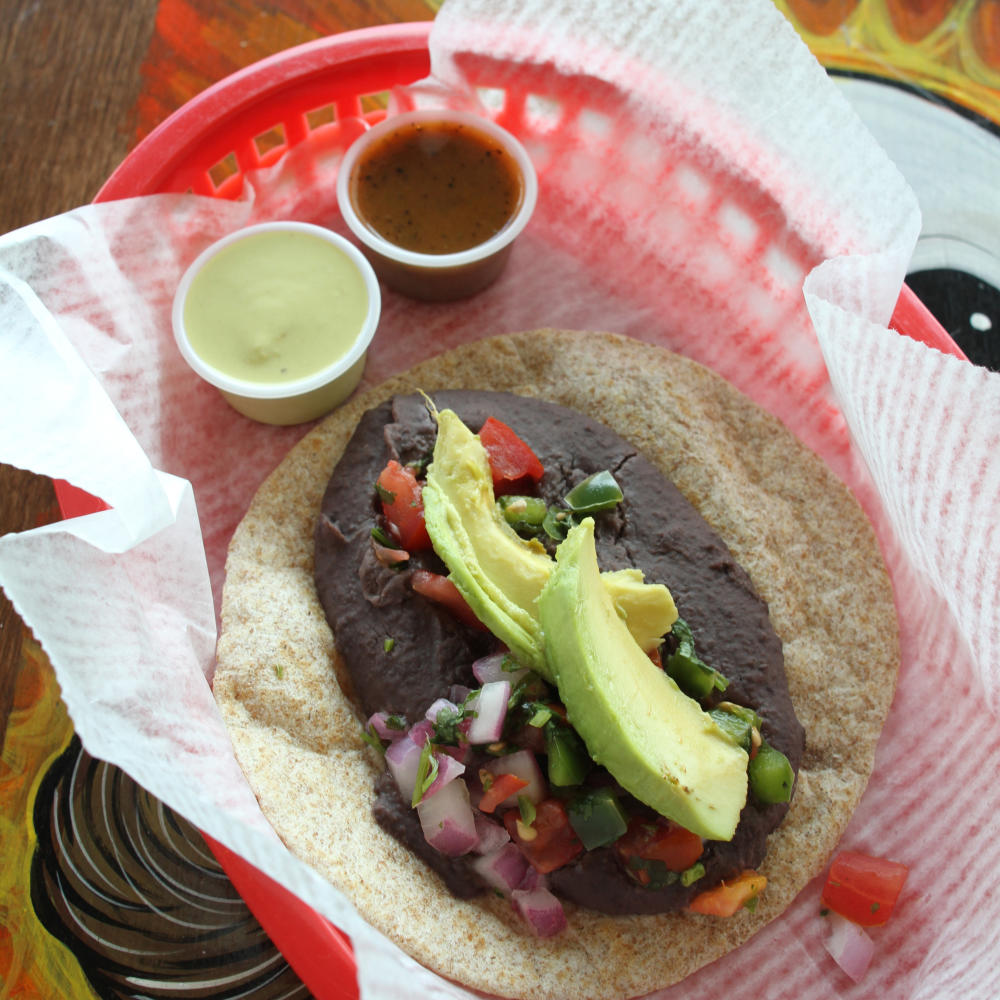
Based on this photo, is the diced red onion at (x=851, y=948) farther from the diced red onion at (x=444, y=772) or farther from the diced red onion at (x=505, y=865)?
the diced red onion at (x=444, y=772)

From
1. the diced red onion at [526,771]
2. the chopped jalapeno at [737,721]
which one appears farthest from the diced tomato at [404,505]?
the chopped jalapeno at [737,721]

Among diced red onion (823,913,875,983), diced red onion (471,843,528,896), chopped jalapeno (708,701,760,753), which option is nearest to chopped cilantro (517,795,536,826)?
diced red onion (471,843,528,896)

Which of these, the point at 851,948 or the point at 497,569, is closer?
the point at 497,569

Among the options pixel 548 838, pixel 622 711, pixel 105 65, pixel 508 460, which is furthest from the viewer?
pixel 105 65

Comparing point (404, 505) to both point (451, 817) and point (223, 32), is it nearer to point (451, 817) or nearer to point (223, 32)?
point (451, 817)

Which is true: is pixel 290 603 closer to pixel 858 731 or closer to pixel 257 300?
pixel 257 300

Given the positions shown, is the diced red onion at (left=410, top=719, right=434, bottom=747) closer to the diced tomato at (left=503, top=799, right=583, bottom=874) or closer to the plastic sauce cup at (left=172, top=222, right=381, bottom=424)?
the diced tomato at (left=503, top=799, right=583, bottom=874)

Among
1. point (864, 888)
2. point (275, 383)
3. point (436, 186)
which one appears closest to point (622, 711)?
point (864, 888)
